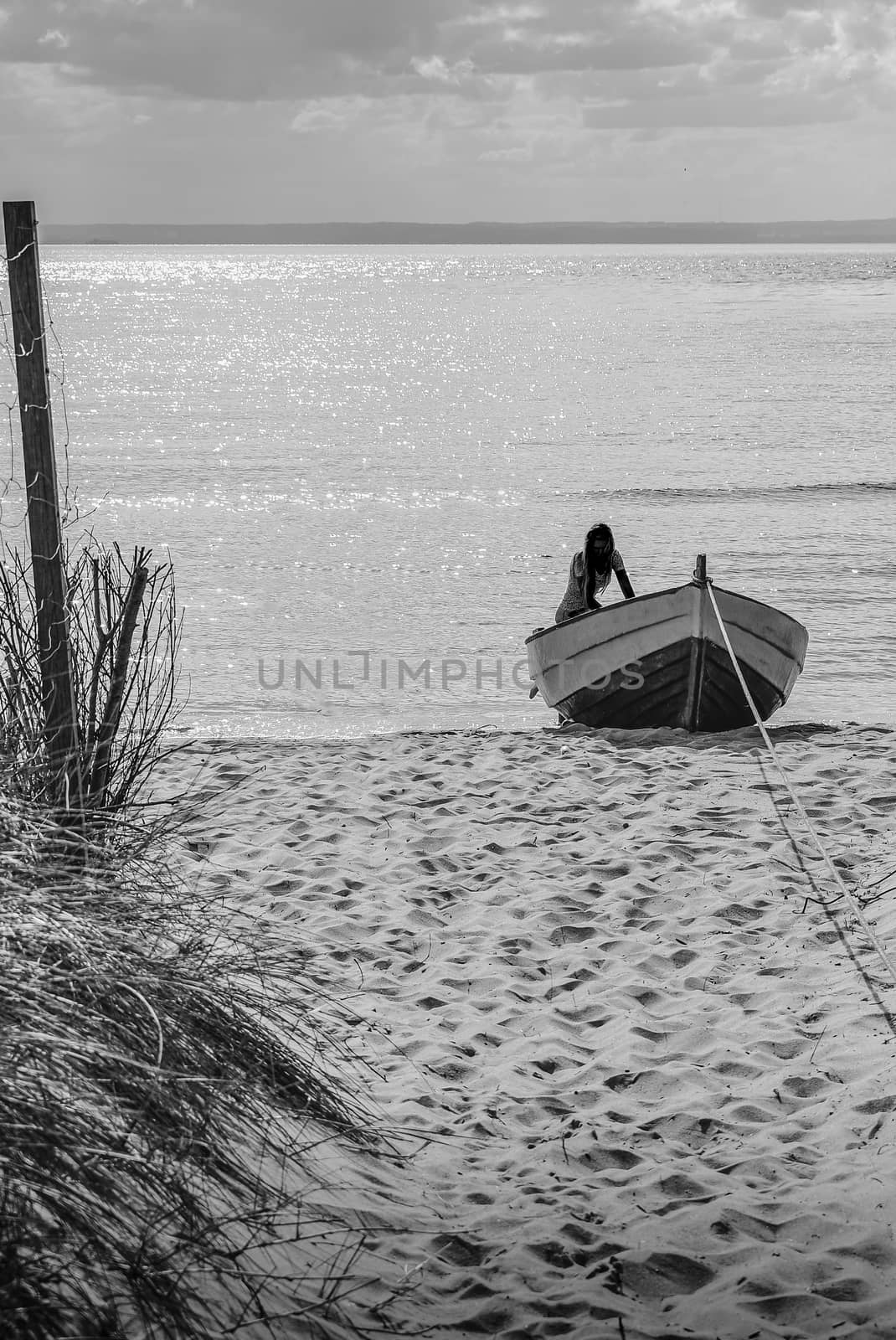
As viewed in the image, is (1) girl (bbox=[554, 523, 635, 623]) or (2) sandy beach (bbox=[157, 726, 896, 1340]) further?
(1) girl (bbox=[554, 523, 635, 623])

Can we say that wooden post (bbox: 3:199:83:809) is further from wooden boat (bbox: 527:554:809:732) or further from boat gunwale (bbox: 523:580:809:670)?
wooden boat (bbox: 527:554:809:732)

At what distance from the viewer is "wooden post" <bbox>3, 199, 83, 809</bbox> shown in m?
4.64

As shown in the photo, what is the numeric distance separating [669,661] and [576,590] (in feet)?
3.48

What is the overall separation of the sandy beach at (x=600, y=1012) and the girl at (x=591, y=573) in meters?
1.51

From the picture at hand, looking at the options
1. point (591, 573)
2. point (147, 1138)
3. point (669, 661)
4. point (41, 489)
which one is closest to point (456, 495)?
point (591, 573)

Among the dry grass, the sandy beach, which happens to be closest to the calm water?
the sandy beach

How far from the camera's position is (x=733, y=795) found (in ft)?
25.7

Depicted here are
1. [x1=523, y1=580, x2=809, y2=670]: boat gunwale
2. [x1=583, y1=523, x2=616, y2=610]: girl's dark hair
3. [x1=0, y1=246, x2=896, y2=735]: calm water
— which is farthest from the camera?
[x1=0, y1=246, x2=896, y2=735]: calm water

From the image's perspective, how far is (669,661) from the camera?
9359 millimetres

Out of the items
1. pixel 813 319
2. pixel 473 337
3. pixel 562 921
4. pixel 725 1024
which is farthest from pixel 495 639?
pixel 813 319

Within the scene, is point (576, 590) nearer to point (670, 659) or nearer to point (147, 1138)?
point (670, 659)

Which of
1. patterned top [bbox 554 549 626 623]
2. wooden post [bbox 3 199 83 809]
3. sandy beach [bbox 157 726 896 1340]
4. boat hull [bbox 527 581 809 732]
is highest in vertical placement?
wooden post [bbox 3 199 83 809]

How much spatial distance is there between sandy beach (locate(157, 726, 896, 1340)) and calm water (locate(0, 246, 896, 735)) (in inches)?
129

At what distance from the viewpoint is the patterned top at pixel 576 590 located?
995 cm
